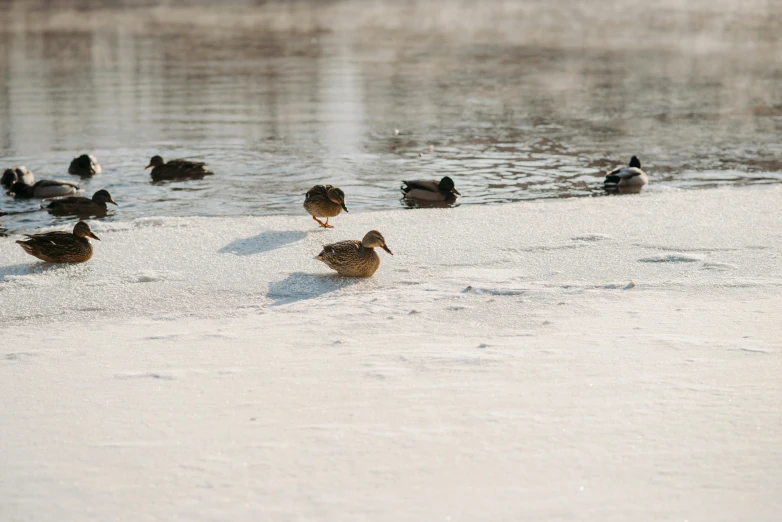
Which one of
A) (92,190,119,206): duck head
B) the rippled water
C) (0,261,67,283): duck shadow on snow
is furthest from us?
the rippled water

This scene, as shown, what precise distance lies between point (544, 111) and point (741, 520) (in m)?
12.9

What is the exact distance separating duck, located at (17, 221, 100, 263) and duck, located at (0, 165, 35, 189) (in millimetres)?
3815

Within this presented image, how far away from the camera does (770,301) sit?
516 cm

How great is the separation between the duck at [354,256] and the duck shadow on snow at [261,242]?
873mm

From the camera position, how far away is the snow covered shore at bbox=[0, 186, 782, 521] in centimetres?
306

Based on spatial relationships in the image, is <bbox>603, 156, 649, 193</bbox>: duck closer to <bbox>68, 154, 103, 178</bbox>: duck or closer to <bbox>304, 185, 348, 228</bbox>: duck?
<bbox>304, 185, 348, 228</bbox>: duck

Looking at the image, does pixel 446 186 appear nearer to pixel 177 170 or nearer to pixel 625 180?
pixel 625 180

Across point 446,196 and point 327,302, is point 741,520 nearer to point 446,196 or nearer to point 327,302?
point 327,302

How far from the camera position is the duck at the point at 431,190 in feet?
30.2

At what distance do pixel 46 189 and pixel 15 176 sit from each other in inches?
23.1

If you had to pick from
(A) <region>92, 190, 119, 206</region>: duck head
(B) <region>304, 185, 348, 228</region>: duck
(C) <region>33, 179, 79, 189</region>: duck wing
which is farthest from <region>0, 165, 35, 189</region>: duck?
(B) <region>304, 185, 348, 228</region>: duck

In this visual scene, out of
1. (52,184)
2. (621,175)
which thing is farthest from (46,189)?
(621,175)

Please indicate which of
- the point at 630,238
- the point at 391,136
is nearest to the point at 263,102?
the point at 391,136

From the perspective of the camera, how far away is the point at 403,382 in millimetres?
3990
